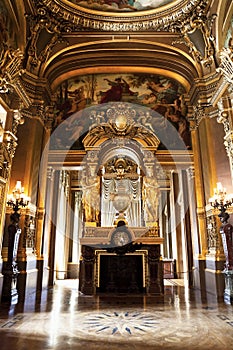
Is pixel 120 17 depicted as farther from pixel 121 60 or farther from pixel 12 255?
pixel 12 255

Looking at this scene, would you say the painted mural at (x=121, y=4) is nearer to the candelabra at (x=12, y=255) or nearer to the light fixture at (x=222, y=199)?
the light fixture at (x=222, y=199)

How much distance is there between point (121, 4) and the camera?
8.62 meters

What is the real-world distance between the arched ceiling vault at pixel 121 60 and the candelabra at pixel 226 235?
177 inches

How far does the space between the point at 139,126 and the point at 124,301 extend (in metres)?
6.38

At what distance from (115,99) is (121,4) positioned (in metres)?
3.22

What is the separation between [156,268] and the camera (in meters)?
7.96

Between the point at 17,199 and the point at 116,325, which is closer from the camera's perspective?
the point at 116,325

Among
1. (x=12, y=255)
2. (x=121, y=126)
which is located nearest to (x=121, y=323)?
(x=12, y=255)

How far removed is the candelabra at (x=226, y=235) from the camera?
612 cm

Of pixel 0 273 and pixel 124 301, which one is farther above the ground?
pixel 0 273

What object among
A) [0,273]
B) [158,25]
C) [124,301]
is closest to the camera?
[0,273]

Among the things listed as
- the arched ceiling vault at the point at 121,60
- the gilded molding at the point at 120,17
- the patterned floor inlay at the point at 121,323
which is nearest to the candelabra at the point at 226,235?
the patterned floor inlay at the point at 121,323

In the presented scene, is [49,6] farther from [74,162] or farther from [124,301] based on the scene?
[124,301]

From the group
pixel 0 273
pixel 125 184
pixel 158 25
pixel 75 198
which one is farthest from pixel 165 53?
pixel 75 198
